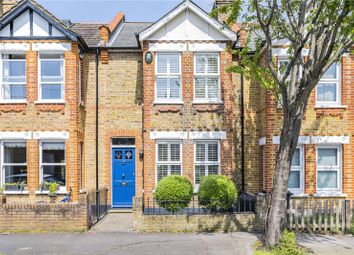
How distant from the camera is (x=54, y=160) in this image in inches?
586

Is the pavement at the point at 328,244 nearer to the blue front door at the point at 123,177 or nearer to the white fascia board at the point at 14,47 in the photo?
the blue front door at the point at 123,177

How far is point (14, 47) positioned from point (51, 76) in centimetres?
173

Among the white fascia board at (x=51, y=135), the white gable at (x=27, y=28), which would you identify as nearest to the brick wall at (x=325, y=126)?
the white fascia board at (x=51, y=135)

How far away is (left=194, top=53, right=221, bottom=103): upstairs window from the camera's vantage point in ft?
49.5

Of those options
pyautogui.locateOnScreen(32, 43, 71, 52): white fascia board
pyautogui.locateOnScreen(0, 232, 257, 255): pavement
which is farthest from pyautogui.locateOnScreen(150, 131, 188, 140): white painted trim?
pyautogui.locateOnScreen(32, 43, 71, 52): white fascia board

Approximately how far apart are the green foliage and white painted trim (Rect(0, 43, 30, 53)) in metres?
11.2

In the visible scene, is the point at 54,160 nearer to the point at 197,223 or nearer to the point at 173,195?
the point at 173,195

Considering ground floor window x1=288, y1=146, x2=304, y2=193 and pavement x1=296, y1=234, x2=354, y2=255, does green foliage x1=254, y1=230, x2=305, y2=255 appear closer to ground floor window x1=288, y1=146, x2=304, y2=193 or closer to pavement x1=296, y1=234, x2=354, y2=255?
pavement x1=296, y1=234, x2=354, y2=255

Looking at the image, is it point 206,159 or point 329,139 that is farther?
point 206,159

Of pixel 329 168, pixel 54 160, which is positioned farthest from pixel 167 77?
pixel 329 168

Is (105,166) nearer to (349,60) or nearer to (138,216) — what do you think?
(138,216)

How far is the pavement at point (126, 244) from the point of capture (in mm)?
9969

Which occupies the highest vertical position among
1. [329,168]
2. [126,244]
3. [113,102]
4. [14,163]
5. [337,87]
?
[337,87]

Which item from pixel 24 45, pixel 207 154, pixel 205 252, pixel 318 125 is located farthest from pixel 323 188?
pixel 24 45
